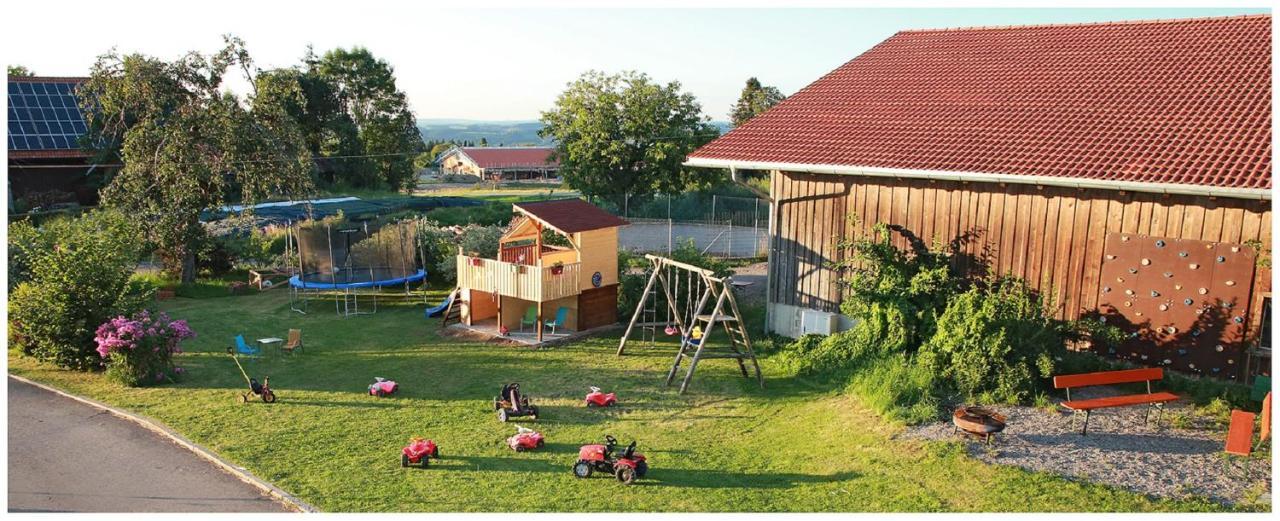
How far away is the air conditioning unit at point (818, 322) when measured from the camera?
1830cm

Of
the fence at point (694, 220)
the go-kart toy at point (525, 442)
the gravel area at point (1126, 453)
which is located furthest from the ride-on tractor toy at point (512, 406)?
the fence at point (694, 220)

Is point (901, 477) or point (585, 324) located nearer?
point (901, 477)

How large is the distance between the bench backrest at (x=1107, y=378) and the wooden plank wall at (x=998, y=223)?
1.72 m

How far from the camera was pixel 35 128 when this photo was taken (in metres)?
39.5

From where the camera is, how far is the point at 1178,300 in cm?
1460

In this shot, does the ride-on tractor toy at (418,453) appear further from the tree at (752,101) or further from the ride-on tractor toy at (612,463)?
the tree at (752,101)

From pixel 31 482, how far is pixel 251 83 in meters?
16.8

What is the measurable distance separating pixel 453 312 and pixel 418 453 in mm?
9801

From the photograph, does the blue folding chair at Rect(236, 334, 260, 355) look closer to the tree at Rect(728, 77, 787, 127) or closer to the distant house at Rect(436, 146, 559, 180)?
the tree at Rect(728, 77, 787, 127)

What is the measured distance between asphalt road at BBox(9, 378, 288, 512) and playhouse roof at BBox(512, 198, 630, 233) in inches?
339

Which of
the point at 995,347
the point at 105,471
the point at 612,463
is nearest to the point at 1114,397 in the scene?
the point at 995,347

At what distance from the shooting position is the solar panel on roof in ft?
128

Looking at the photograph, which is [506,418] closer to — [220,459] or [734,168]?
[220,459]
